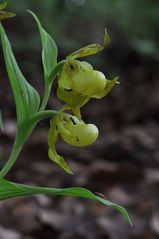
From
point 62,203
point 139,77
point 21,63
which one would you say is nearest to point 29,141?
point 62,203

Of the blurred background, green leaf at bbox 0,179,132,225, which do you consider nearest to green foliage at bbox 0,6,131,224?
green leaf at bbox 0,179,132,225

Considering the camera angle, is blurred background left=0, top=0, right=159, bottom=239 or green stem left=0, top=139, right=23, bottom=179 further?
blurred background left=0, top=0, right=159, bottom=239

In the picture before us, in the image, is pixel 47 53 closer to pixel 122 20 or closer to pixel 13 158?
pixel 13 158

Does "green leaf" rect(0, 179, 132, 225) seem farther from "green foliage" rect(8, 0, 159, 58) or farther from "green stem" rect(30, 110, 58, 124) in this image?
"green foliage" rect(8, 0, 159, 58)

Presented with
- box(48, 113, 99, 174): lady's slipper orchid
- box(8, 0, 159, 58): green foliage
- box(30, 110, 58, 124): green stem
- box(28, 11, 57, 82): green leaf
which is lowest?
box(8, 0, 159, 58): green foliage

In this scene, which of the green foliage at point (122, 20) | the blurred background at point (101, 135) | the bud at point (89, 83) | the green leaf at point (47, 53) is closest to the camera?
the bud at point (89, 83)

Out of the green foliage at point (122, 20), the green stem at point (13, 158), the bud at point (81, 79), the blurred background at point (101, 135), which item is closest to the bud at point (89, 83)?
the bud at point (81, 79)

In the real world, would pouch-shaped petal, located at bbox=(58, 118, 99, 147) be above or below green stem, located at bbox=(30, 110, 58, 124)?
below

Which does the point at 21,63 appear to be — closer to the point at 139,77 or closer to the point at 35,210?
the point at 139,77

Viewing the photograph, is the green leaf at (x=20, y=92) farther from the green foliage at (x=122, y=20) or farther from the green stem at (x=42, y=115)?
the green foliage at (x=122, y=20)
